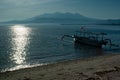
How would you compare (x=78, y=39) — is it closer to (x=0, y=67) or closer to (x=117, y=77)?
(x=0, y=67)

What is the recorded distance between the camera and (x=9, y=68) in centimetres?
3212

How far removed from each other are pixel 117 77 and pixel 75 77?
362 cm

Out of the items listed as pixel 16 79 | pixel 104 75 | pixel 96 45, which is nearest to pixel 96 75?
pixel 104 75

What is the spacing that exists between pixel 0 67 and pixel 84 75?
17.6 metres

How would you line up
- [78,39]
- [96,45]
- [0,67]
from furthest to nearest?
[78,39], [96,45], [0,67]

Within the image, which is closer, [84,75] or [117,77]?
[117,77]

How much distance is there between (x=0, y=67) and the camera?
1262 inches

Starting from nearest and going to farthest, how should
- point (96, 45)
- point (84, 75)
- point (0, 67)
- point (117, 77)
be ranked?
1. point (117, 77)
2. point (84, 75)
3. point (0, 67)
4. point (96, 45)

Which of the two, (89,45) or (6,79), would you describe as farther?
(89,45)

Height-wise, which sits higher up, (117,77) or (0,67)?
(117,77)

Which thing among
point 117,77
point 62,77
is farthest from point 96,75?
point 62,77

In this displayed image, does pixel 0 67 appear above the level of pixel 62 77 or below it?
below

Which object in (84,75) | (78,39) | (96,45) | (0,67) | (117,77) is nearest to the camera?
(117,77)

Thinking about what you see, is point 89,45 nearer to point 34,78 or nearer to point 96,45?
point 96,45
